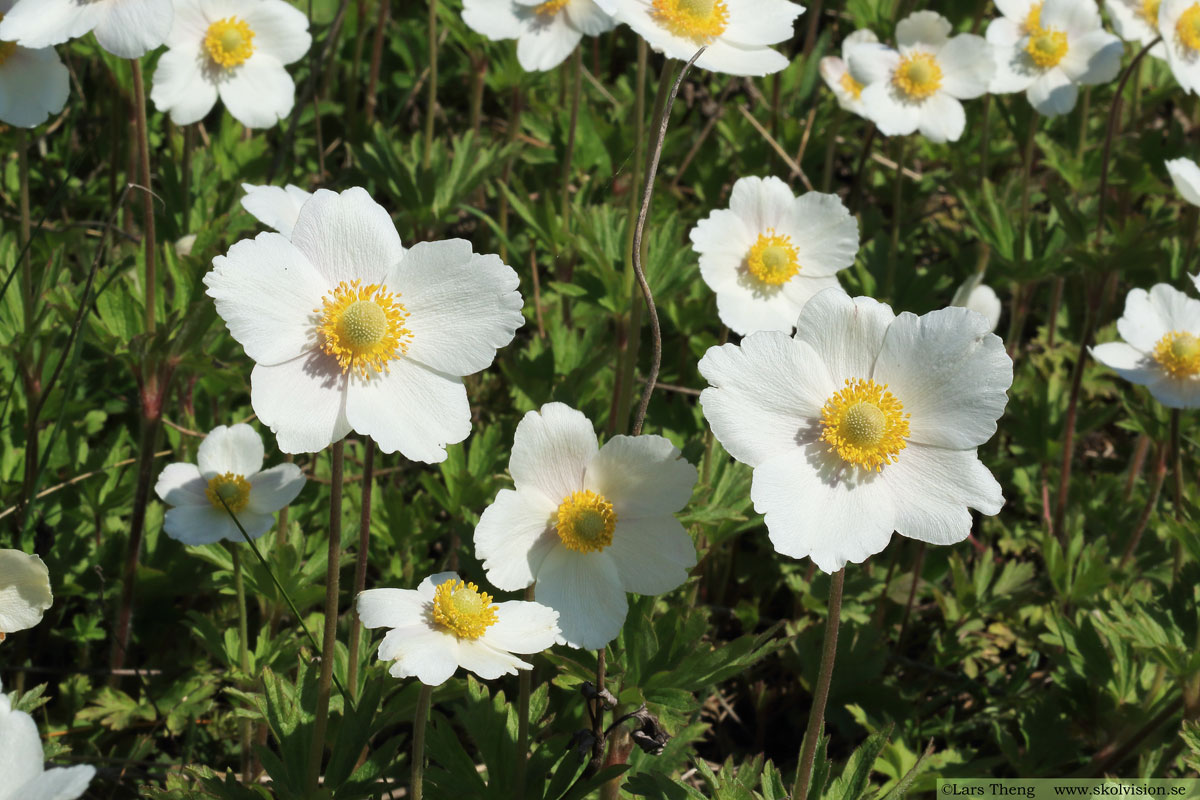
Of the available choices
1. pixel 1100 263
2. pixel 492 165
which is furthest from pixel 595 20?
pixel 1100 263

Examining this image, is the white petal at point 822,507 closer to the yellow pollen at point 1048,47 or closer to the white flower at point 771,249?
the white flower at point 771,249

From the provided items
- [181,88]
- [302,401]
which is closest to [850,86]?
[181,88]

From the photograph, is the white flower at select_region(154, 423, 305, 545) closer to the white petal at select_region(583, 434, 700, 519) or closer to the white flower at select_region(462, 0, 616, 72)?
the white petal at select_region(583, 434, 700, 519)

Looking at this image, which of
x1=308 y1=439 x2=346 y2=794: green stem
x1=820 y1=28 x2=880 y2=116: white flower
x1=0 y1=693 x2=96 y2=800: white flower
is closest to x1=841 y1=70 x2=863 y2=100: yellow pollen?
x1=820 y1=28 x2=880 y2=116: white flower

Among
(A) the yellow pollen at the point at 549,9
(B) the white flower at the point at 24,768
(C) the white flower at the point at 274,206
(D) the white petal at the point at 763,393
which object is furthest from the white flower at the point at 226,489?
(A) the yellow pollen at the point at 549,9

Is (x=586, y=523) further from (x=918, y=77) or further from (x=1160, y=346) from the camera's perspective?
(x=918, y=77)
